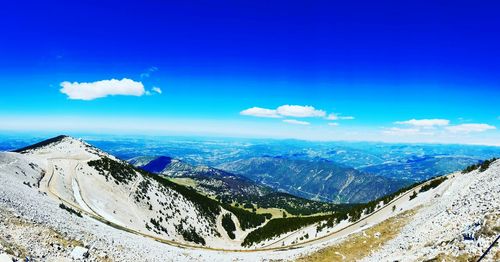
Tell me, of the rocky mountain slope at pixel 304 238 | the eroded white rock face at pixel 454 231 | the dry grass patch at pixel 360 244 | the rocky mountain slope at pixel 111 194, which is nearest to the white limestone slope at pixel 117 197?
the rocky mountain slope at pixel 111 194

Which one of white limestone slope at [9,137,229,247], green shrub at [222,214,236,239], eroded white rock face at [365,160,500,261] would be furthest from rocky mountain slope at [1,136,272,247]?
eroded white rock face at [365,160,500,261]

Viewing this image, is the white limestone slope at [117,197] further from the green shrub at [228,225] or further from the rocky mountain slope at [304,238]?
the green shrub at [228,225]

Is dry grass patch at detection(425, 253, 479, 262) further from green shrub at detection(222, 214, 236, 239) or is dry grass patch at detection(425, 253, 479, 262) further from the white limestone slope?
green shrub at detection(222, 214, 236, 239)

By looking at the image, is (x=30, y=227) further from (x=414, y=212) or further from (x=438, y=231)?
(x=414, y=212)

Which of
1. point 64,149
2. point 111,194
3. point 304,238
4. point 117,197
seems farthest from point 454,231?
point 64,149

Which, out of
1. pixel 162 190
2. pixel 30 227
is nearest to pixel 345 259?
pixel 30 227

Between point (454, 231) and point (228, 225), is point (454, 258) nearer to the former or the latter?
point (454, 231)

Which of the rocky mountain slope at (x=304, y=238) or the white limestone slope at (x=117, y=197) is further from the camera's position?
the white limestone slope at (x=117, y=197)
